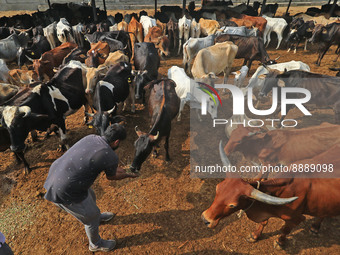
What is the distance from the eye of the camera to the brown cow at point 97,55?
861cm

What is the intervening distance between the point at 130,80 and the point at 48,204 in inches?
184

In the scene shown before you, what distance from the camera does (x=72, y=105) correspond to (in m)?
6.66

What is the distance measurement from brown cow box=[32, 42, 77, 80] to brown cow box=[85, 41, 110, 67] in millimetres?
1570

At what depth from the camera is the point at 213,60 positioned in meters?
9.15

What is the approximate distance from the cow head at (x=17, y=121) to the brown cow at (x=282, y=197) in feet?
15.4

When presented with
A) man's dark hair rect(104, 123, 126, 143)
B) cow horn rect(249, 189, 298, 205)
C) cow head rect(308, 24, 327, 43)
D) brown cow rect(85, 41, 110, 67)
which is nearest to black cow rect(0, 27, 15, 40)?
brown cow rect(85, 41, 110, 67)

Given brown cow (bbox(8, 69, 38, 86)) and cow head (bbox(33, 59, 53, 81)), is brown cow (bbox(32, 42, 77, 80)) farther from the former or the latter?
brown cow (bbox(8, 69, 38, 86))

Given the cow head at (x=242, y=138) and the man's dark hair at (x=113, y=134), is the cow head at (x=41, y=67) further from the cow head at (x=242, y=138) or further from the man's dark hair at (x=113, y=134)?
the cow head at (x=242, y=138)

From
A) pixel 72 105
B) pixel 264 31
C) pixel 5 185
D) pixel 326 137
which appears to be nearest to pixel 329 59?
pixel 264 31

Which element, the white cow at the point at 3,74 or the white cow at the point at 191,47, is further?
the white cow at the point at 191,47

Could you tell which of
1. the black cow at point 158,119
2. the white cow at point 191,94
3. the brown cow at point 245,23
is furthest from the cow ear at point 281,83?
the brown cow at point 245,23

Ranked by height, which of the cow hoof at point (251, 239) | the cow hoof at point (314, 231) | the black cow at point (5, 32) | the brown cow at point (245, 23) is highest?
the brown cow at point (245, 23)

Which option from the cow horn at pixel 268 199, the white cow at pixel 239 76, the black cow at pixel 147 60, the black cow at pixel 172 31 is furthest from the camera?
the black cow at pixel 172 31

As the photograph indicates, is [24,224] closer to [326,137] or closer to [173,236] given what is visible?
[173,236]
